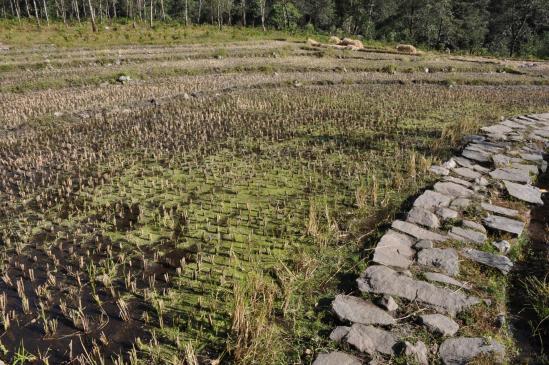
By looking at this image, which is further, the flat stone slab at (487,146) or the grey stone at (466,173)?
the flat stone slab at (487,146)

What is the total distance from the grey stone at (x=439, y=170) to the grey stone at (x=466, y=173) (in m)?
0.17

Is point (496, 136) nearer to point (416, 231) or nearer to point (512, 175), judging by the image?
point (512, 175)

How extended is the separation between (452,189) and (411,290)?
2954 millimetres

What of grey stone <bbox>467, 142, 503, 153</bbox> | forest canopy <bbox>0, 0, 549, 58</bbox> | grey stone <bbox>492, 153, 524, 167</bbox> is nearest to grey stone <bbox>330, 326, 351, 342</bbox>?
grey stone <bbox>492, 153, 524, 167</bbox>

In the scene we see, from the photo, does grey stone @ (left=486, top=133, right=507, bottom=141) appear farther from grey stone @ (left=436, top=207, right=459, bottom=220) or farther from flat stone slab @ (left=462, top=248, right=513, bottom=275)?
flat stone slab @ (left=462, top=248, right=513, bottom=275)

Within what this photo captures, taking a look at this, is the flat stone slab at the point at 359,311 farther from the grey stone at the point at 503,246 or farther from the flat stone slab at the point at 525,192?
the flat stone slab at the point at 525,192

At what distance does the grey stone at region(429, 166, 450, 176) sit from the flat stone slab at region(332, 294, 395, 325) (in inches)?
161

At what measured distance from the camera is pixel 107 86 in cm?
1614

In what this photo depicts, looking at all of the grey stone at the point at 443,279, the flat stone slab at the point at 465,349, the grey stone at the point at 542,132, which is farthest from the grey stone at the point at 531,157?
the flat stone slab at the point at 465,349

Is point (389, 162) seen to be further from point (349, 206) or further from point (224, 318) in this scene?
point (224, 318)

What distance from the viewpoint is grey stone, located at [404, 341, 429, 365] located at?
346 centimetres

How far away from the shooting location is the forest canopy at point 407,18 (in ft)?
153

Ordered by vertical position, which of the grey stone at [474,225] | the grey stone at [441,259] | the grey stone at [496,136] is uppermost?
the grey stone at [496,136]

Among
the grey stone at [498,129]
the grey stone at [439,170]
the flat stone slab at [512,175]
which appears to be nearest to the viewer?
the flat stone slab at [512,175]
